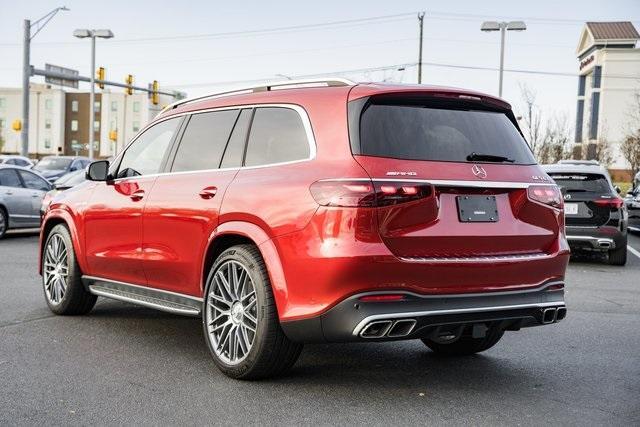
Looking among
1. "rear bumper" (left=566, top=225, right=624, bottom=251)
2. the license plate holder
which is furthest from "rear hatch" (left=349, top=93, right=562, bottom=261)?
"rear bumper" (left=566, top=225, right=624, bottom=251)

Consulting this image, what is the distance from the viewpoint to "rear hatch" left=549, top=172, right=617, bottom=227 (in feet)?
42.4

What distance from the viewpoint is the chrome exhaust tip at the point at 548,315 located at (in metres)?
5.05

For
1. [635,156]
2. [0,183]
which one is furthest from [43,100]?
[0,183]

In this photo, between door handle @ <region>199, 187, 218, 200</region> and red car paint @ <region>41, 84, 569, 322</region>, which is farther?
door handle @ <region>199, 187, 218, 200</region>

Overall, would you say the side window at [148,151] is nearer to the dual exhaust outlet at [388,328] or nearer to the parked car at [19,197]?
the dual exhaust outlet at [388,328]

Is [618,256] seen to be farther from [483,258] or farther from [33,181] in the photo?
[33,181]

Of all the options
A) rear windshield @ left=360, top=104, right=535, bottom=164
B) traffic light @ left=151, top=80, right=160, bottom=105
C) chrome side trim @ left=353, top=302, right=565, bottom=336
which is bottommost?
chrome side trim @ left=353, top=302, right=565, bottom=336

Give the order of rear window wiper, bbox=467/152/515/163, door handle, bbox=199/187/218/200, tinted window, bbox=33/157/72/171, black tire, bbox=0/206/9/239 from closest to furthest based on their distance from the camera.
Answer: rear window wiper, bbox=467/152/515/163, door handle, bbox=199/187/218/200, black tire, bbox=0/206/9/239, tinted window, bbox=33/157/72/171

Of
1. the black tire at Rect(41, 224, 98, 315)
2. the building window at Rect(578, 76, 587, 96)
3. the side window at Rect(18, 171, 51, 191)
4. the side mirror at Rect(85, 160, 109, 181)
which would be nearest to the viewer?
the side mirror at Rect(85, 160, 109, 181)

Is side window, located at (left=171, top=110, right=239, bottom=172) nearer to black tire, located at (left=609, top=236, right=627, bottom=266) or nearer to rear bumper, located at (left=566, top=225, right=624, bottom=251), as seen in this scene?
rear bumper, located at (left=566, top=225, right=624, bottom=251)

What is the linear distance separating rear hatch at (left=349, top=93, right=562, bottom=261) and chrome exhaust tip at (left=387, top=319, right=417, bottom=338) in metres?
0.36

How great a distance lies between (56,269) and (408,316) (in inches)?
161

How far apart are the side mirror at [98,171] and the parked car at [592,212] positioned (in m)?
8.22

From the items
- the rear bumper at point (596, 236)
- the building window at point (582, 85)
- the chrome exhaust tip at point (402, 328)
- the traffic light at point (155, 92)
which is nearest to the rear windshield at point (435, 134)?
the chrome exhaust tip at point (402, 328)
